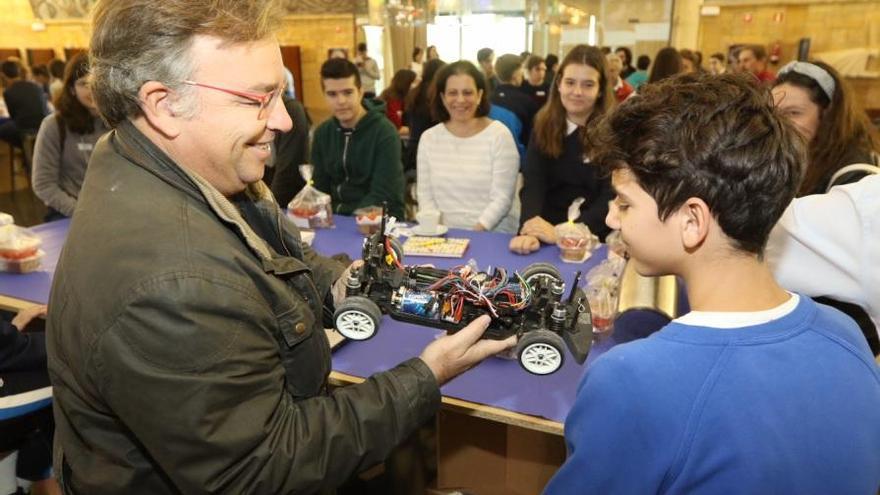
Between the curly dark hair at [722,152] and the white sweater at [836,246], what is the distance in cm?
68

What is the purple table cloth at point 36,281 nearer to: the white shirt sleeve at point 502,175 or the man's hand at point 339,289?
the man's hand at point 339,289

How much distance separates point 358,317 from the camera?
4.58 ft

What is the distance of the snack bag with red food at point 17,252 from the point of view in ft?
7.79

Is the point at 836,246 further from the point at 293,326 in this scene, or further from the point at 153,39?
the point at 153,39

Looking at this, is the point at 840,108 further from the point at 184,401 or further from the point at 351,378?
the point at 184,401

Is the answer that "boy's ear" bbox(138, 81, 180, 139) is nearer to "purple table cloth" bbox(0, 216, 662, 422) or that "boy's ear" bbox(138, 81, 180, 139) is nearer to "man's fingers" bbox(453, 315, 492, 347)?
"man's fingers" bbox(453, 315, 492, 347)

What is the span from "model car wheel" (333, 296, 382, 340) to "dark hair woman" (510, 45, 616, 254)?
1.81 m

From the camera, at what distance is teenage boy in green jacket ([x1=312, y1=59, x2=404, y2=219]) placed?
3502mm

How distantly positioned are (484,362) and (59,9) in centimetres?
1416

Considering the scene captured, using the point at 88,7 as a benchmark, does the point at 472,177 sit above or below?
below

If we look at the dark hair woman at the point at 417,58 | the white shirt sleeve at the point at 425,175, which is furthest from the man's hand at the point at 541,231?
the dark hair woman at the point at 417,58

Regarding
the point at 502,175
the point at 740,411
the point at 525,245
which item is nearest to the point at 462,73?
the point at 502,175

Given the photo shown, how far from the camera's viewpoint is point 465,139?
3334 millimetres

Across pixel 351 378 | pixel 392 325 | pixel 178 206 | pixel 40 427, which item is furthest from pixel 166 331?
pixel 40 427
